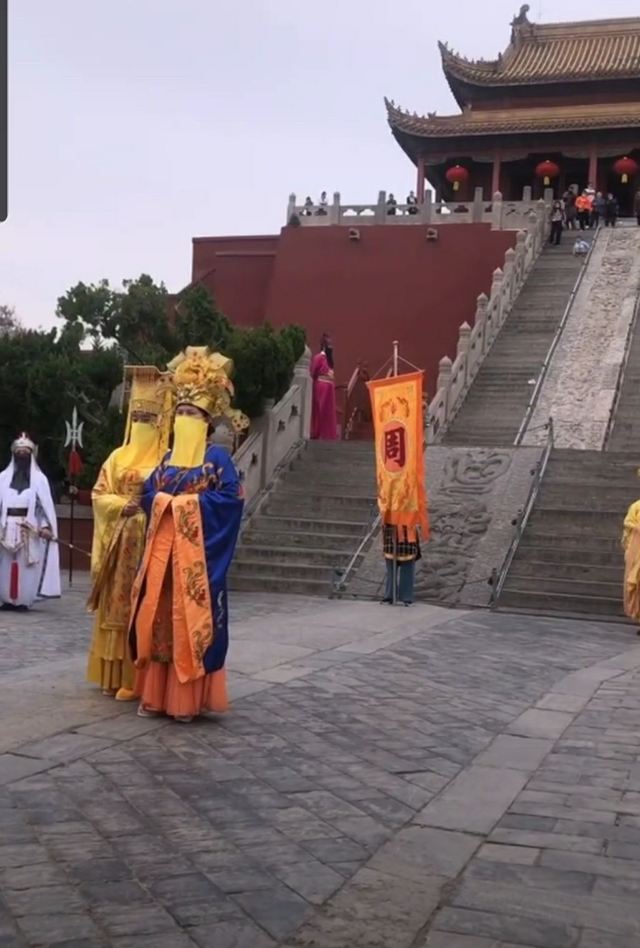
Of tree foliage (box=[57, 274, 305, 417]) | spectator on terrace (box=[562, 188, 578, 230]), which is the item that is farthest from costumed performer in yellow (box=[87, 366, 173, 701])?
spectator on terrace (box=[562, 188, 578, 230])

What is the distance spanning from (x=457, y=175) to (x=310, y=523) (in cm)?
2056

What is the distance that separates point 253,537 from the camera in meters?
12.9

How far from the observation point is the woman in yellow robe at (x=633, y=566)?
971 centimetres

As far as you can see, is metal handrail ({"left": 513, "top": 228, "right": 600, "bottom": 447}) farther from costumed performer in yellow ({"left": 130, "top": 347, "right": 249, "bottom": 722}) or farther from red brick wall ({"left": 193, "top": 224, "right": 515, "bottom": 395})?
costumed performer in yellow ({"left": 130, "top": 347, "right": 249, "bottom": 722})

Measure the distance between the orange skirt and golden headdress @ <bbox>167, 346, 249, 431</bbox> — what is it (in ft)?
4.31

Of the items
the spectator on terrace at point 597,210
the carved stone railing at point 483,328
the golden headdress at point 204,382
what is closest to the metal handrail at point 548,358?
the carved stone railing at point 483,328

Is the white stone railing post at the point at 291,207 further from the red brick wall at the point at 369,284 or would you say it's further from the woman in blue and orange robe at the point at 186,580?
the woman in blue and orange robe at the point at 186,580

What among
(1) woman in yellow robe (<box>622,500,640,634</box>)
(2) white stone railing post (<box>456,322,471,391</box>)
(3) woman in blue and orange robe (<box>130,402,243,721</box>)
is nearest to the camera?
(3) woman in blue and orange robe (<box>130,402,243,721</box>)

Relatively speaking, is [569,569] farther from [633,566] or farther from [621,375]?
[621,375]

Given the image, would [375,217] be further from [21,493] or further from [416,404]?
Answer: [21,493]

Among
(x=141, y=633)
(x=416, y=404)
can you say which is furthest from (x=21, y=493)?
(x=141, y=633)

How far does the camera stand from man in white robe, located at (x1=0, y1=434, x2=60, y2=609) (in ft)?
33.5

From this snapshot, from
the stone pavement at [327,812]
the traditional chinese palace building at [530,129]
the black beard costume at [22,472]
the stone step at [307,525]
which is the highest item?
the traditional chinese palace building at [530,129]

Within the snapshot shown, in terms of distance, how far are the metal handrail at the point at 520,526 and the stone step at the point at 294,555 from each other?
1734mm
